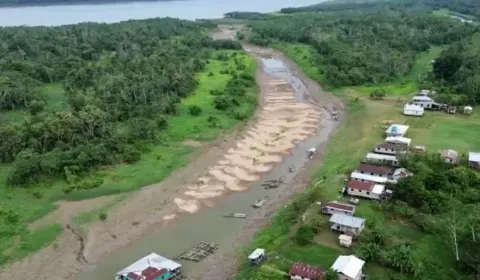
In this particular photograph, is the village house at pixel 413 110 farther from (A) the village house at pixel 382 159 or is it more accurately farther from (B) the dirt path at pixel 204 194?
(A) the village house at pixel 382 159

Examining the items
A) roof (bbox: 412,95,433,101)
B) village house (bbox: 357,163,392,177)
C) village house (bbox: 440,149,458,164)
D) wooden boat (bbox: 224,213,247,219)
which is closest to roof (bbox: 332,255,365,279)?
wooden boat (bbox: 224,213,247,219)

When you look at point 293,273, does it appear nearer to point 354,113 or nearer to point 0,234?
point 0,234

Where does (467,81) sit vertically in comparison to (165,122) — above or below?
above

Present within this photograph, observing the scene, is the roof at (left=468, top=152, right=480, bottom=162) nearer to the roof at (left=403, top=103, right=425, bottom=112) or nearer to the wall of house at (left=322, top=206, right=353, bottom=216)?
the wall of house at (left=322, top=206, right=353, bottom=216)

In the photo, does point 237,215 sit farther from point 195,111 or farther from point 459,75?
point 459,75

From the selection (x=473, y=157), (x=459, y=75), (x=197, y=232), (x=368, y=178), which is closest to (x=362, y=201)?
(x=368, y=178)

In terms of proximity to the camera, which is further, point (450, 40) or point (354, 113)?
point (450, 40)

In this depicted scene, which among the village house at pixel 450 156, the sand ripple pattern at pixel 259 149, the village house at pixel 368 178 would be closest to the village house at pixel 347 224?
the village house at pixel 368 178

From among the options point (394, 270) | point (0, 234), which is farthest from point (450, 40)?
point (0, 234)
